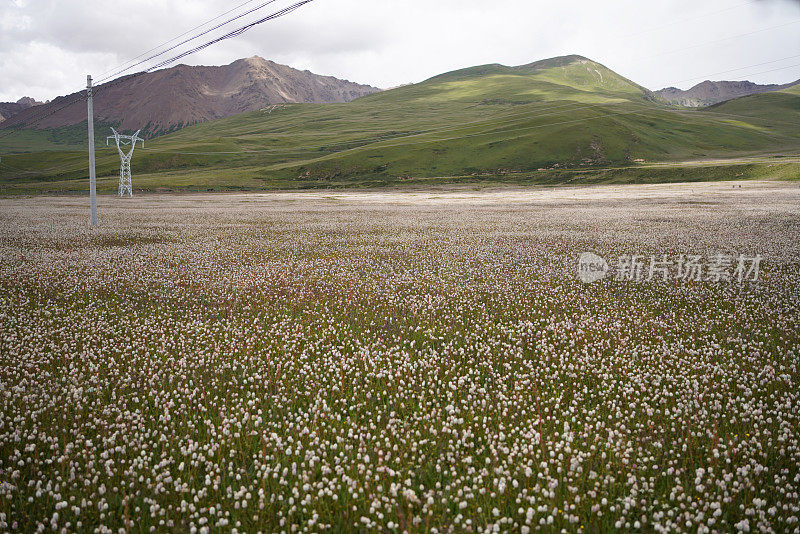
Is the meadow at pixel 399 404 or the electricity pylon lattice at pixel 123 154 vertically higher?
the electricity pylon lattice at pixel 123 154

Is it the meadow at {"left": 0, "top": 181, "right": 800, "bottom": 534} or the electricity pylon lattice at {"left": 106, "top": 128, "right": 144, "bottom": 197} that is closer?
the meadow at {"left": 0, "top": 181, "right": 800, "bottom": 534}

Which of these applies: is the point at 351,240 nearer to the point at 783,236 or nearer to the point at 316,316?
the point at 316,316

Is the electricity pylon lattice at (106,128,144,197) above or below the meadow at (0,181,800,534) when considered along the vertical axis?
above

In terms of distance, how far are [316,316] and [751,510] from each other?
910cm

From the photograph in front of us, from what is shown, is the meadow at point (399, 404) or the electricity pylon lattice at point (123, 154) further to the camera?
the electricity pylon lattice at point (123, 154)

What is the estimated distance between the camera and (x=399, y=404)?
6.91 metres

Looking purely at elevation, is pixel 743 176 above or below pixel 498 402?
above

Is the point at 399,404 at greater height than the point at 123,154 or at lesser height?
lesser

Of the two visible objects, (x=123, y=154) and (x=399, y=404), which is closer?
(x=399, y=404)

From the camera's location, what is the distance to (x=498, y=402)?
6.79 m

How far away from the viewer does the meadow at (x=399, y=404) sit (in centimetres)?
465

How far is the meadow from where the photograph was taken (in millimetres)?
4652

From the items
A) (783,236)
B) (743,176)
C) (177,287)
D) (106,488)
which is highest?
(743,176)

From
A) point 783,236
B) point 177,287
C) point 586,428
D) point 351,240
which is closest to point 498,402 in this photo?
point 586,428
